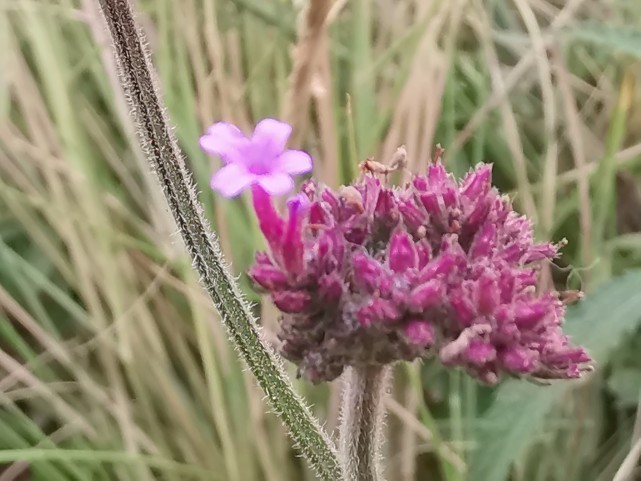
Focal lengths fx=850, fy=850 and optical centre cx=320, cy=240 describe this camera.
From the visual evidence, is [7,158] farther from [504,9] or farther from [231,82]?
[504,9]

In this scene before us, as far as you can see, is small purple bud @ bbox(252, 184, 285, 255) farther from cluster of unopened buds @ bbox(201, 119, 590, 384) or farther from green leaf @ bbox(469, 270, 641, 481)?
green leaf @ bbox(469, 270, 641, 481)

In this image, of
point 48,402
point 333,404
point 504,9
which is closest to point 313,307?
point 333,404

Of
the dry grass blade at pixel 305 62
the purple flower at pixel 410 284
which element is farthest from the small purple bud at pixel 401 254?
the dry grass blade at pixel 305 62

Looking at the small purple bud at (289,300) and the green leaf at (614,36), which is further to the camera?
the green leaf at (614,36)

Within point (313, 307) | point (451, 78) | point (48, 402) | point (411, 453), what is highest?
point (451, 78)

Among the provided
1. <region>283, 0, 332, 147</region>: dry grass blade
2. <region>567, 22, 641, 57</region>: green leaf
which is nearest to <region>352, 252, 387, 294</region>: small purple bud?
<region>283, 0, 332, 147</region>: dry grass blade

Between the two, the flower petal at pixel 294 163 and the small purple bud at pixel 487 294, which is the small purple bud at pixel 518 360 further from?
the flower petal at pixel 294 163
